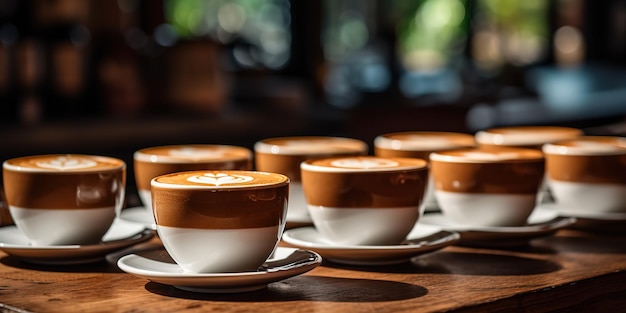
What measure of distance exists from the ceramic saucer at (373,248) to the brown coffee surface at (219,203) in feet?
0.42

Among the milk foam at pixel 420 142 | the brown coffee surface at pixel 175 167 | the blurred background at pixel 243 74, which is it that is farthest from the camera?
the blurred background at pixel 243 74

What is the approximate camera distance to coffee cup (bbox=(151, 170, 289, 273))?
93 cm

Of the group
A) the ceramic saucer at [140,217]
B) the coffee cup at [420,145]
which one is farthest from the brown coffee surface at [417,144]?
the ceramic saucer at [140,217]

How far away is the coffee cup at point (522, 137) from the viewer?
4.95ft

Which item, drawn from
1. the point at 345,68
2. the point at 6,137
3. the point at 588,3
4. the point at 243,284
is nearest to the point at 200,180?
the point at 243,284

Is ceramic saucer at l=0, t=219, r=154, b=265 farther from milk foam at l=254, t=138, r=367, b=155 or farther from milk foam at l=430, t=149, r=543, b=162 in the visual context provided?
milk foam at l=430, t=149, r=543, b=162

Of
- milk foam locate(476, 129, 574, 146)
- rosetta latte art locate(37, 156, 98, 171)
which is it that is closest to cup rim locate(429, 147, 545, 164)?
milk foam locate(476, 129, 574, 146)

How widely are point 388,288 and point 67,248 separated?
0.35m

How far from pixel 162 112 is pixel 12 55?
0.65 metres

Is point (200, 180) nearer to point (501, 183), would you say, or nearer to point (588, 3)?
point (501, 183)

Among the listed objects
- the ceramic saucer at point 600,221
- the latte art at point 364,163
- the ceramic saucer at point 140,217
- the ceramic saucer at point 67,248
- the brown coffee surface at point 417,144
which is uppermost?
the latte art at point 364,163

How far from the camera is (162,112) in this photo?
3777 mm

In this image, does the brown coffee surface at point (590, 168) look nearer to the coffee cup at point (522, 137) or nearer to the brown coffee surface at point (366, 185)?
the coffee cup at point (522, 137)

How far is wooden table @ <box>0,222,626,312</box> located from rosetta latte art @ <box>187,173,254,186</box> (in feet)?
0.36
